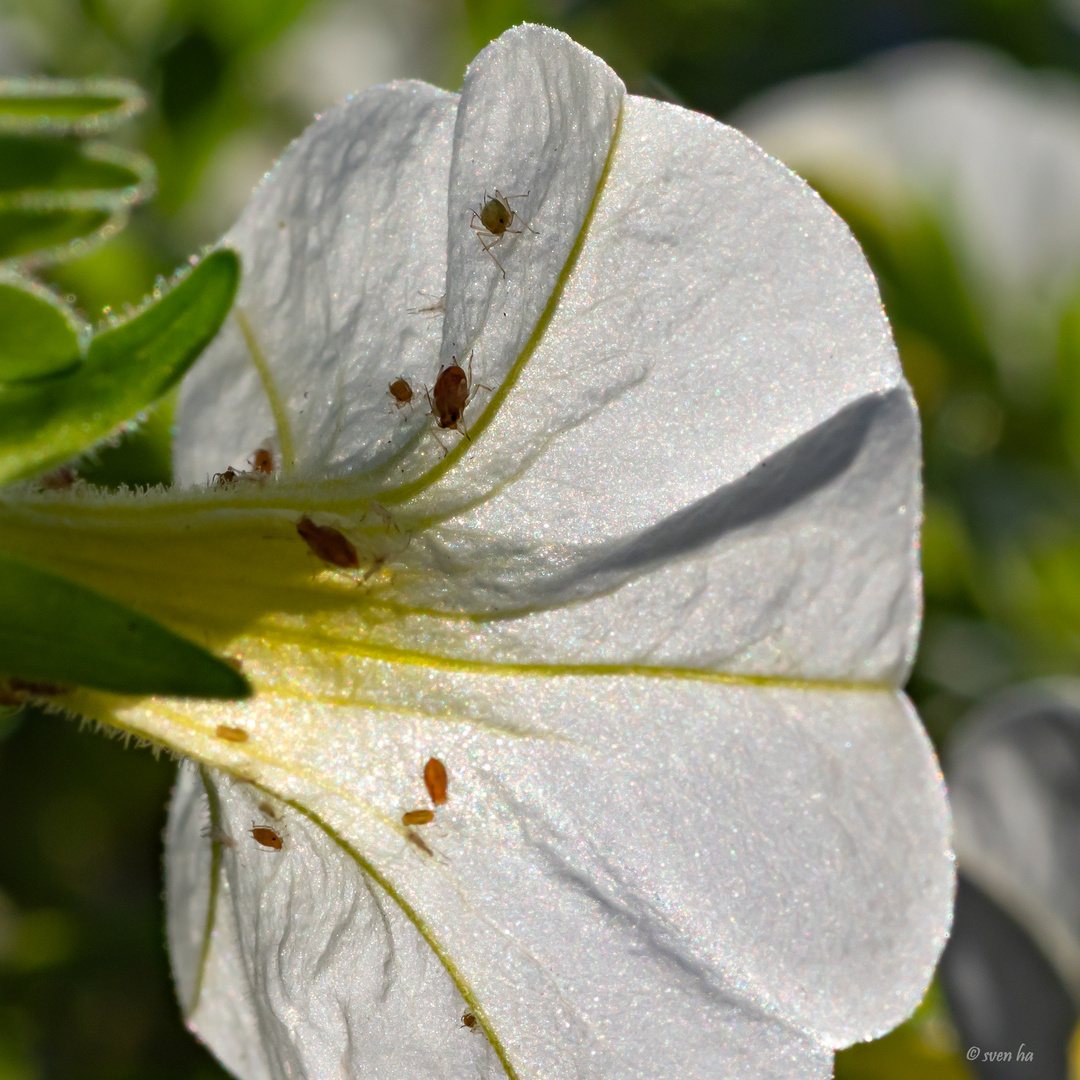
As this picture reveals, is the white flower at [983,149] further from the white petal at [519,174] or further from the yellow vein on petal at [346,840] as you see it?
the yellow vein on petal at [346,840]

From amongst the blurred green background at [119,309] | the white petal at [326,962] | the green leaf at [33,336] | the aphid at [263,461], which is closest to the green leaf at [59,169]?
the green leaf at [33,336]

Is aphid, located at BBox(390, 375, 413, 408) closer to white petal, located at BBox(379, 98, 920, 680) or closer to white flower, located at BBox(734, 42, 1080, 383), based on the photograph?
white petal, located at BBox(379, 98, 920, 680)

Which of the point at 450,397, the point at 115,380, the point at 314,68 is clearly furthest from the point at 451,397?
the point at 314,68

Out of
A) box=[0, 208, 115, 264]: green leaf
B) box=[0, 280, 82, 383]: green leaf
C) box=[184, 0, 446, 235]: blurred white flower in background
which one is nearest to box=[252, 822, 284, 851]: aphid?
box=[0, 280, 82, 383]: green leaf

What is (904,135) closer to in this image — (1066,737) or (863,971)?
(1066,737)

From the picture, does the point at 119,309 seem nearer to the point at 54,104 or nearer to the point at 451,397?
the point at 54,104

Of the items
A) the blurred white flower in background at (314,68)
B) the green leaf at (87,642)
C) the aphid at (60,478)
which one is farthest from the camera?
the blurred white flower in background at (314,68)
